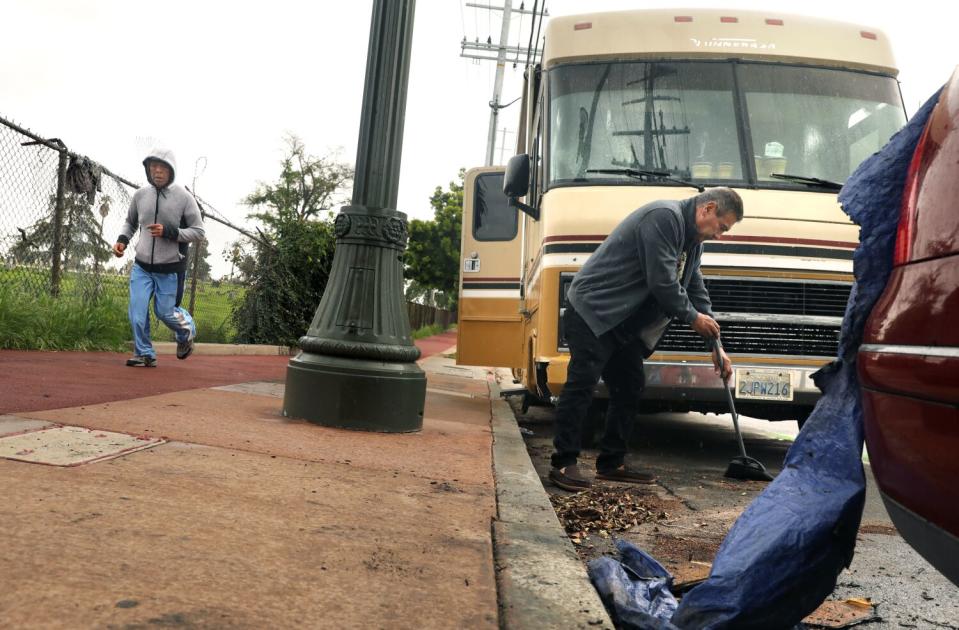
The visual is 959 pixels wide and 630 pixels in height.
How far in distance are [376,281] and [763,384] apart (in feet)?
8.65

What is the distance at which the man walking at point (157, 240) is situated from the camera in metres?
7.62

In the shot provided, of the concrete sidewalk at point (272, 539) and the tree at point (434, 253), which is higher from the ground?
the tree at point (434, 253)

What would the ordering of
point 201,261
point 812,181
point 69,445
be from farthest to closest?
point 201,261
point 812,181
point 69,445

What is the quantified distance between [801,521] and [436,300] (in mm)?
46553

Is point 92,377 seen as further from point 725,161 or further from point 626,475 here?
point 725,161

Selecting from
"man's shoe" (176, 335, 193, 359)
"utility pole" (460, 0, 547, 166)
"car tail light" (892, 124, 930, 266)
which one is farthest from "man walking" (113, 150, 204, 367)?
"utility pole" (460, 0, 547, 166)

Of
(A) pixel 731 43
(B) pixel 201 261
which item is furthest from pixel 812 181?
(B) pixel 201 261

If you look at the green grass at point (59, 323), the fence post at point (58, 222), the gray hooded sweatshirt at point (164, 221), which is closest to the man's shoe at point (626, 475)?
the gray hooded sweatshirt at point (164, 221)

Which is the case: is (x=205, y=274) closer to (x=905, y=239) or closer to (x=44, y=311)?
(x=44, y=311)

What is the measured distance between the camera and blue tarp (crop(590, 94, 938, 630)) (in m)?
2.09

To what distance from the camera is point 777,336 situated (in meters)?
5.79

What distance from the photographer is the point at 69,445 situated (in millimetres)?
3508

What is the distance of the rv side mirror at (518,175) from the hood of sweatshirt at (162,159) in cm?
325

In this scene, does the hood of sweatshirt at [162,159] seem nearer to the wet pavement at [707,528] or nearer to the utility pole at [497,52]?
the wet pavement at [707,528]
